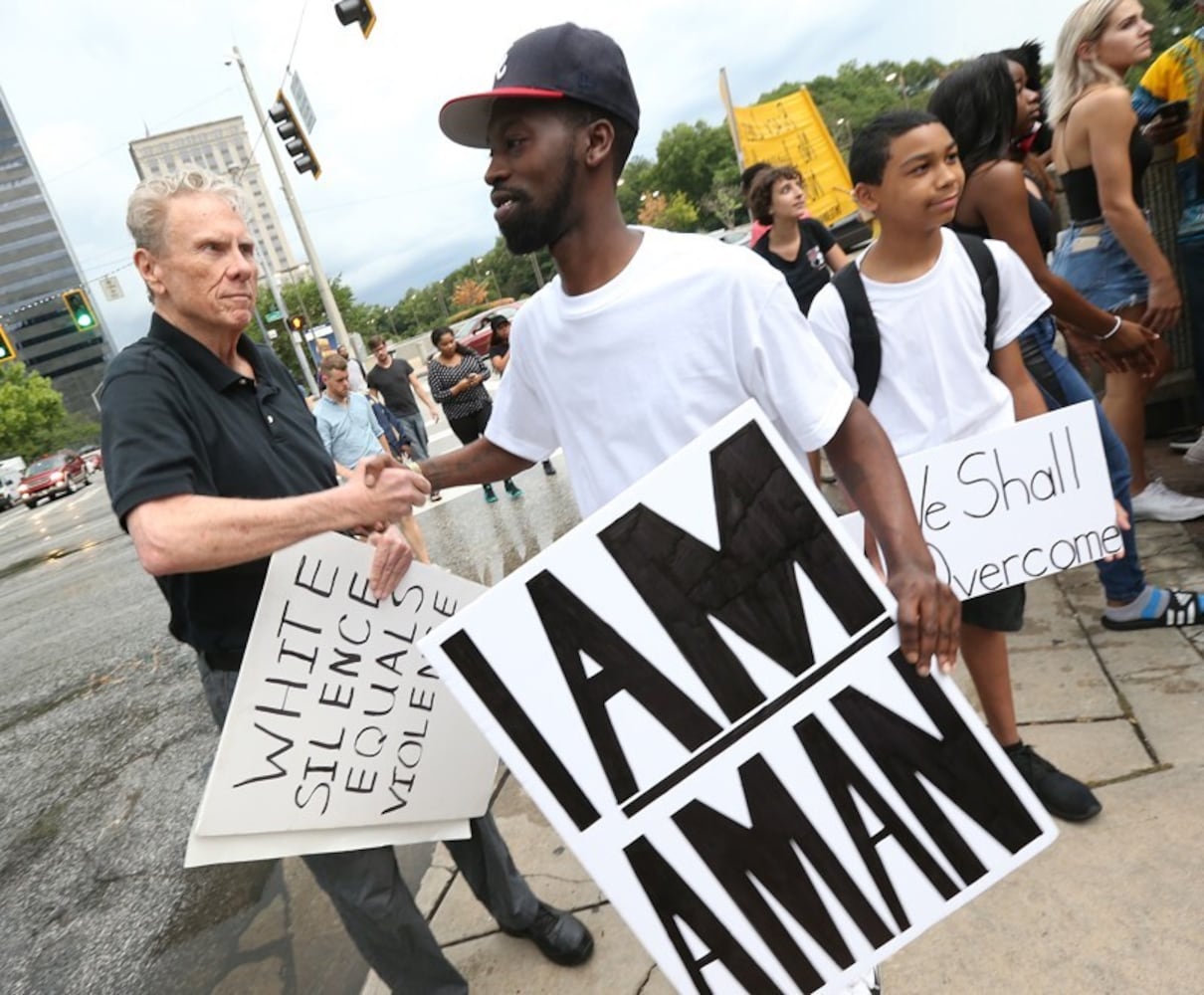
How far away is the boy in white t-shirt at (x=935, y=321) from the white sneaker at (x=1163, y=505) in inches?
73.2

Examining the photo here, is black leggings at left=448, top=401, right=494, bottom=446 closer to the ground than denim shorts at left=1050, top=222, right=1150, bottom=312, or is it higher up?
closer to the ground

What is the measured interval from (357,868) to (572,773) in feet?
3.27

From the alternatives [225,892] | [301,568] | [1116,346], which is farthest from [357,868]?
[1116,346]

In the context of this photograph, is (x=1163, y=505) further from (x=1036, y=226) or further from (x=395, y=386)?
(x=395, y=386)

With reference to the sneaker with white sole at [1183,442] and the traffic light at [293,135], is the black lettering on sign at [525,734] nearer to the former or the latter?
the sneaker with white sole at [1183,442]

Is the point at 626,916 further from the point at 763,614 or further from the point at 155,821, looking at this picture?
the point at 155,821

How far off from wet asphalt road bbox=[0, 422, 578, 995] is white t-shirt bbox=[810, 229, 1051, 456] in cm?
225

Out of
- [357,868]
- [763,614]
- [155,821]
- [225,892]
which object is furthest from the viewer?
[155,821]

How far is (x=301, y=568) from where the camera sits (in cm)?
179

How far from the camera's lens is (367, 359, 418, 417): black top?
30.0 ft

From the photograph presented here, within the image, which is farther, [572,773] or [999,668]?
[999,668]

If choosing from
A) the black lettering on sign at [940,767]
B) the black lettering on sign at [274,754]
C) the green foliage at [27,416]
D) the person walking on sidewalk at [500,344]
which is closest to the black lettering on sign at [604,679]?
the black lettering on sign at [940,767]

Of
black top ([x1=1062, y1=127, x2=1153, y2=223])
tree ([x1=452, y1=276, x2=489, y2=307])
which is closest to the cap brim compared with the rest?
black top ([x1=1062, y1=127, x2=1153, y2=223])

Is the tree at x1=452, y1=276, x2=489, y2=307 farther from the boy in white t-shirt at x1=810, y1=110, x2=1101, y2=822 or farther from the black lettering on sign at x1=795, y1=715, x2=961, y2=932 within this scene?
the black lettering on sign at x1=795, y1=715, x2=961, y2=932
